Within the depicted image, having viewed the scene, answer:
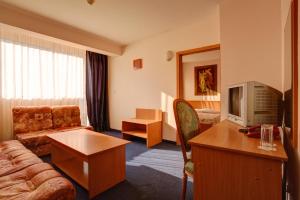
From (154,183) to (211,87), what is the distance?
282 cm

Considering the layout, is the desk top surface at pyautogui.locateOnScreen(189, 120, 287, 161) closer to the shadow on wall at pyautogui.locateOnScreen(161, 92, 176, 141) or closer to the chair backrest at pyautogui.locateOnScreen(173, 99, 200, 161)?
the chair backrest at pyautogui.locateOnScreen(173, 99, 200, 161)

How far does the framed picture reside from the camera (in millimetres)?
3879

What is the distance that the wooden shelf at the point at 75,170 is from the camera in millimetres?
1824

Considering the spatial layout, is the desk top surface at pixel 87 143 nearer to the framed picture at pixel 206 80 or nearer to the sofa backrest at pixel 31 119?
the sofa backrest at pixel 31 119

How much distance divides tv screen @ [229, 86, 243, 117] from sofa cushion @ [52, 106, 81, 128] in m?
3.14

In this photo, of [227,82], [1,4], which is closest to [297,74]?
[227,82]

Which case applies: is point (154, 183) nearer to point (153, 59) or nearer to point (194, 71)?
point (153, 59)

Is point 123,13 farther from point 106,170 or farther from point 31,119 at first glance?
point 31,119

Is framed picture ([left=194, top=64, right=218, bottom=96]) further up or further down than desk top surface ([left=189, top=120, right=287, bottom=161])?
further up

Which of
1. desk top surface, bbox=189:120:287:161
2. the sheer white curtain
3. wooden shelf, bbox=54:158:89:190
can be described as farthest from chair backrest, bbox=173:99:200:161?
the sheer white curtain

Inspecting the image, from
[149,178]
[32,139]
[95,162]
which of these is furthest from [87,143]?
[32,139]

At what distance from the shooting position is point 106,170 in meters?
1.77

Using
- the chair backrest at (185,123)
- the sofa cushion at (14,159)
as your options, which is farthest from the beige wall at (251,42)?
the sofa cushion at (14,159)

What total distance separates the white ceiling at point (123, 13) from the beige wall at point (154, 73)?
229mm
